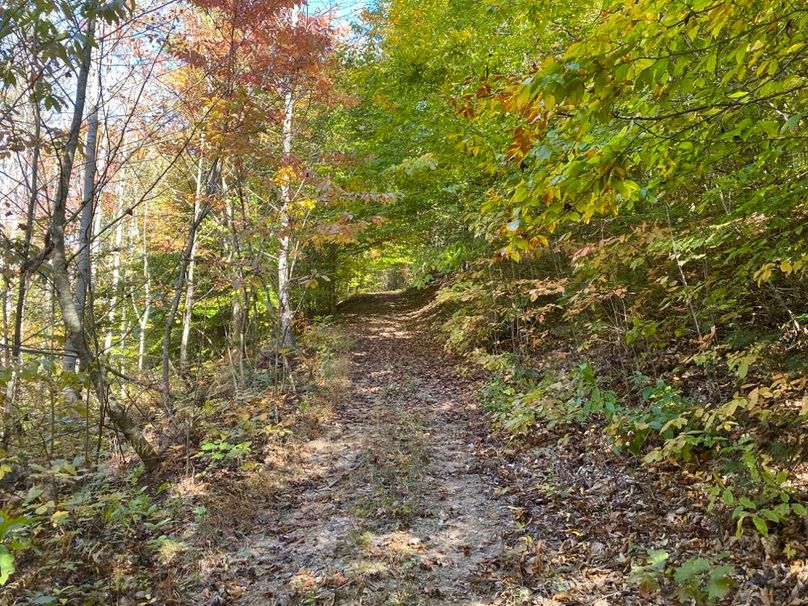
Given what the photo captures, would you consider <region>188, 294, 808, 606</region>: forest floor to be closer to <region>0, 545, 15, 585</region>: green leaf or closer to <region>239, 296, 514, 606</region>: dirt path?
<region>239, 296, 514, 606</region>: dirt path

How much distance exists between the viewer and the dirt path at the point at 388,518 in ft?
12.5

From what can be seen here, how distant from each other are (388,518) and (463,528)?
28.4 inches

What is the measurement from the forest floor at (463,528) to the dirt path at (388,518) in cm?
1

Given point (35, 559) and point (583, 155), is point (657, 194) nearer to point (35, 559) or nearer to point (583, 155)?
point (583, 155)

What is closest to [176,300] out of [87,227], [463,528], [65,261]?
[87,227]

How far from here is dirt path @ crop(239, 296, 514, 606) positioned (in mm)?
3795

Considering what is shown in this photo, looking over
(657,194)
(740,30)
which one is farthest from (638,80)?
(657,194)

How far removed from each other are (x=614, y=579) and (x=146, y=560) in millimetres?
3740

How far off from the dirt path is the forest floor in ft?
0.05

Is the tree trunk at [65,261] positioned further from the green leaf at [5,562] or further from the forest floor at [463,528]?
the green leaf at [5,562]

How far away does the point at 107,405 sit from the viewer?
16.8 ft

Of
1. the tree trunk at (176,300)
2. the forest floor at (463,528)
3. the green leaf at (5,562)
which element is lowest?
the forest floor at (463,528)

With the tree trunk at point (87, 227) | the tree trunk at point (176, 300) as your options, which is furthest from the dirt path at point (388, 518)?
the tree trunk at point (87, 227)

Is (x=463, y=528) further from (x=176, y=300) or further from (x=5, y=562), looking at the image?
(x=176, y=300)
